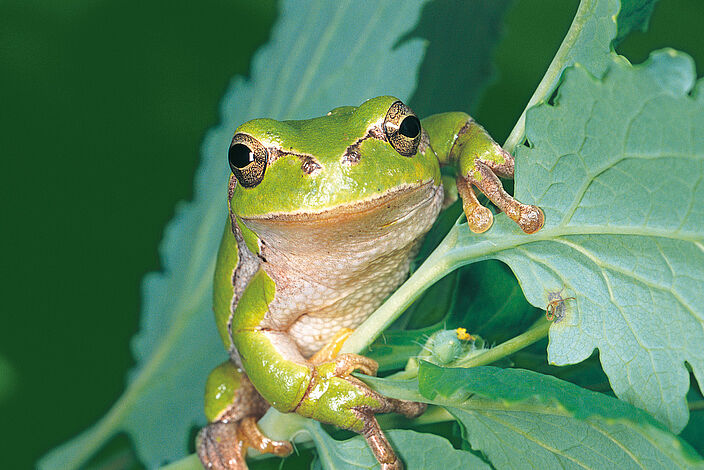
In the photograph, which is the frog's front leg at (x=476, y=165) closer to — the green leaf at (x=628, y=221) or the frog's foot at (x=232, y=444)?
the green leaf at (x=628, y=221)

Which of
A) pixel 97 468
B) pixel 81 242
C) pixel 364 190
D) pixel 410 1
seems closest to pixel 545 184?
pixel 364 190

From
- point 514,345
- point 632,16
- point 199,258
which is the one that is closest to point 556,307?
point 514,345

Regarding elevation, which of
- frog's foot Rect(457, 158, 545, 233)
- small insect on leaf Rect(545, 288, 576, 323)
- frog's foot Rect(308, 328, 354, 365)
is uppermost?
frog's foot Rect(457, 158, 545, 233)

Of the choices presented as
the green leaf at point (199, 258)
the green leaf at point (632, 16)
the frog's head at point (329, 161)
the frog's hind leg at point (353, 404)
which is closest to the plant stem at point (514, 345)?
the frog's hind leg at point (353, 404)

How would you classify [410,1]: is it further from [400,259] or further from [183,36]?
[183,36]

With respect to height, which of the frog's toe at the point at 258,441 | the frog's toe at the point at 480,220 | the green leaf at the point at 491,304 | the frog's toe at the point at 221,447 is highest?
the frog's toe at the point at 480,220

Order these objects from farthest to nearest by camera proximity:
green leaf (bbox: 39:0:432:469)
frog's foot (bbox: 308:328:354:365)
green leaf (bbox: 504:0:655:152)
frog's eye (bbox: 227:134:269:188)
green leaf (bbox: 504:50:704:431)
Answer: green leaf (bbox: 39:0:432:469) < frog's foot (bbox: 308:328:354:365) < frog's eye (bbox: 227:134:269:188) < green leaf (bbox: 504:0:655:152) < green leaf (bbox: 504:50:704:431)

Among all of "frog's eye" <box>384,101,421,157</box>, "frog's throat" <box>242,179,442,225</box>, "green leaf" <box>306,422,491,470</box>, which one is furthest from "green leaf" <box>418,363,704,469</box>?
"frog's eye" <box>384,101,421,157</box>

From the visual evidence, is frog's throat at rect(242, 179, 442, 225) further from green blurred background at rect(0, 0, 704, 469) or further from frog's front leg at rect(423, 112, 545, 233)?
green blurred background at rect(0, 0, 704, 469)
